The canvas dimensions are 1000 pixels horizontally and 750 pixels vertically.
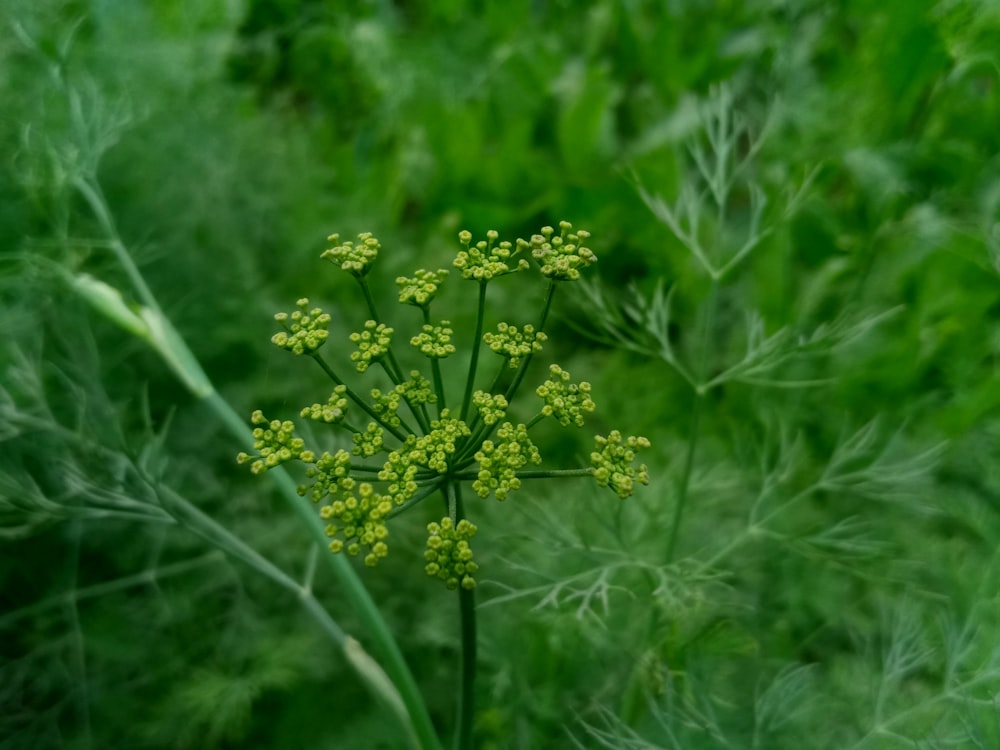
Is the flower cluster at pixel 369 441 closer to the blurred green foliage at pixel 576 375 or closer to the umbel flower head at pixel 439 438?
the umbel flower head at pixel 439 438

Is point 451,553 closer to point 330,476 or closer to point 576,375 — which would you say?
point 330,476

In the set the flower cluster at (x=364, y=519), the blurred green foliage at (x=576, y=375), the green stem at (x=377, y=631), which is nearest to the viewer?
the flower cluster at (x=364, y=519)

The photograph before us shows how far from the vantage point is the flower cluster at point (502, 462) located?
0.52 meters

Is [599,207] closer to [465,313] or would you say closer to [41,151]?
[465,313]

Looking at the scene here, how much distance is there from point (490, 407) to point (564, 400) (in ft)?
0.19

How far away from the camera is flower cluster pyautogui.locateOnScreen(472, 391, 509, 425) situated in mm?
530

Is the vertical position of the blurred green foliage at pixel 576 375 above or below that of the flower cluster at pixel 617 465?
above

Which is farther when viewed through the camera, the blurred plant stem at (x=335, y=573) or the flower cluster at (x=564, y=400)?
the blurred plant stem at (x=335, y=573)

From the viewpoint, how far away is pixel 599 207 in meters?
1.38

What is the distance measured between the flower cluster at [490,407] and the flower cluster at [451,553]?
62mm

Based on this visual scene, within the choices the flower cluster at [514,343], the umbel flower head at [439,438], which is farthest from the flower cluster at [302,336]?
the flower cluster at [514,343]

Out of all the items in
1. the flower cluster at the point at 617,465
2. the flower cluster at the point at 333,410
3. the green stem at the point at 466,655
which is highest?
the flower cluster at the point at 333,410

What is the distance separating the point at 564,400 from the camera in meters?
0.57

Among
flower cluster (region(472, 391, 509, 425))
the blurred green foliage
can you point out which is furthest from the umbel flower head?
the blurred green foliage
